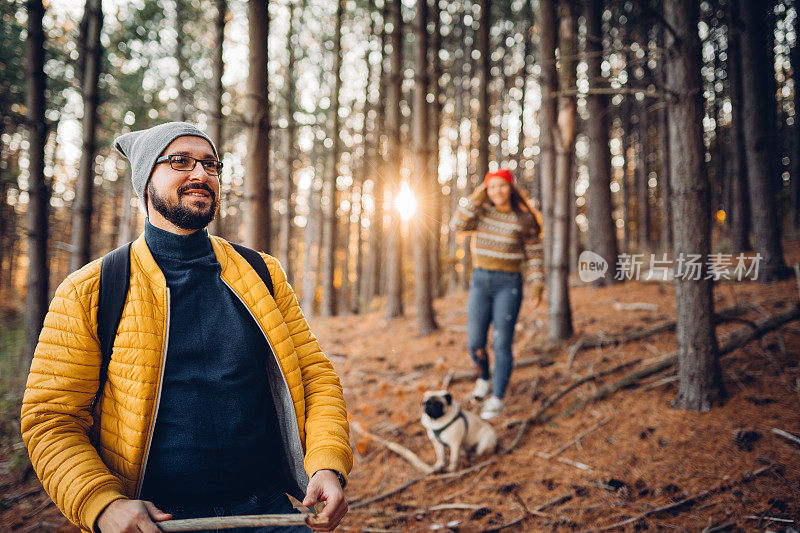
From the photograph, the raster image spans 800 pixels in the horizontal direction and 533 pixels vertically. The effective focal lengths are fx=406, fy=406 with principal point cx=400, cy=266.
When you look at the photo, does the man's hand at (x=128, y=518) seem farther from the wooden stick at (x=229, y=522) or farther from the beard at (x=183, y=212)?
the beard at (x=183, y=212)

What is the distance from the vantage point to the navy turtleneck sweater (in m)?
1.38

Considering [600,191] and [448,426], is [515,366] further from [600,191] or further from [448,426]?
[600,191]

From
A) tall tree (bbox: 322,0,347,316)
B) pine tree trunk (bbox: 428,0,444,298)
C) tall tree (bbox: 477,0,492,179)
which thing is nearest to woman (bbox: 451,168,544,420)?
pine tree trunk (bbox: 428,0,444,298)

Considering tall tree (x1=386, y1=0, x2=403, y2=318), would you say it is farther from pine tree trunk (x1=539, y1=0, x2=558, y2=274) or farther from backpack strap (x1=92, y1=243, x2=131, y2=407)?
backpack strap (x1=92, y1=243, x2=131, y2=407)

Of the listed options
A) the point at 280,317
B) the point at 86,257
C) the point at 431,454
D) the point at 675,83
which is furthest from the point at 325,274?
the point at 280,317

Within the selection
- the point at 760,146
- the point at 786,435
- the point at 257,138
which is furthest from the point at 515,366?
the point at 760,146

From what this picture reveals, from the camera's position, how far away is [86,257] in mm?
5074

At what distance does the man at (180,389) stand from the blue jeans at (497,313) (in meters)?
2.80

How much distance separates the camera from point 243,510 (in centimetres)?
142

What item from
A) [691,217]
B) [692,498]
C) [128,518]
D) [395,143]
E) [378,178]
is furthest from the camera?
[378,178]

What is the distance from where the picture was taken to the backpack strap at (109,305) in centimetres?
137

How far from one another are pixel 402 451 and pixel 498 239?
7.65ft

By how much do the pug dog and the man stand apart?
2096mm

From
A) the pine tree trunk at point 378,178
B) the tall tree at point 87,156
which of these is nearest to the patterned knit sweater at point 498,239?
the tall tree at point 87,156
